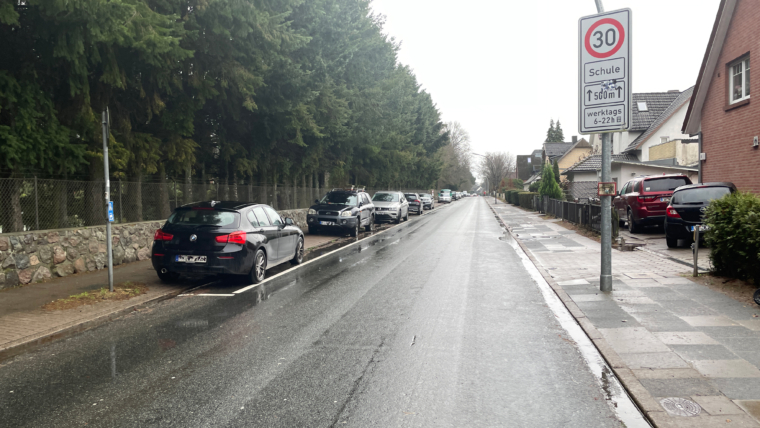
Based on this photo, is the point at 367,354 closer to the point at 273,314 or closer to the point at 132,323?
the point at 273,314

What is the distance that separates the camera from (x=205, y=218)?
970cm

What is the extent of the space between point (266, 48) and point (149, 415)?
1092 centimetres

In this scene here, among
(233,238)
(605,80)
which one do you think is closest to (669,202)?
(605,80)

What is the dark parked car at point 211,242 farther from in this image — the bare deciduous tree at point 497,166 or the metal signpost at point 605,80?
the bare deciduous tree at point 497,166

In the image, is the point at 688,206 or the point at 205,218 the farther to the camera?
the point at 688,206

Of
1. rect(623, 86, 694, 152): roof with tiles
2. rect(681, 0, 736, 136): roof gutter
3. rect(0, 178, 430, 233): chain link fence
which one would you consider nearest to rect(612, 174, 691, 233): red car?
rect(681, 0, 736, 136): roof gutter

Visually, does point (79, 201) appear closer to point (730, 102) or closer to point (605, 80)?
point (605, 80)

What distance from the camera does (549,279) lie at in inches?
408

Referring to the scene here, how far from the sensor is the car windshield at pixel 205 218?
9.61m

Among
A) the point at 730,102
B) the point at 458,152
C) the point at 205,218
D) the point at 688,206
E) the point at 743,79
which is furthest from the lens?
the point at 458,152

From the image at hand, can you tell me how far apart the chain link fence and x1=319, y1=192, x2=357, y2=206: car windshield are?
486 centimetres

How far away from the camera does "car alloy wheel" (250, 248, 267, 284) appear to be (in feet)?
32.6

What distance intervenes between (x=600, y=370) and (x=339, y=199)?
674 inches

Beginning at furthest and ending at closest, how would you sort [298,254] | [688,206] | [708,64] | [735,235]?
1. [708,64]
2. [688,206]
3. [298,254]
4. [735,235]
